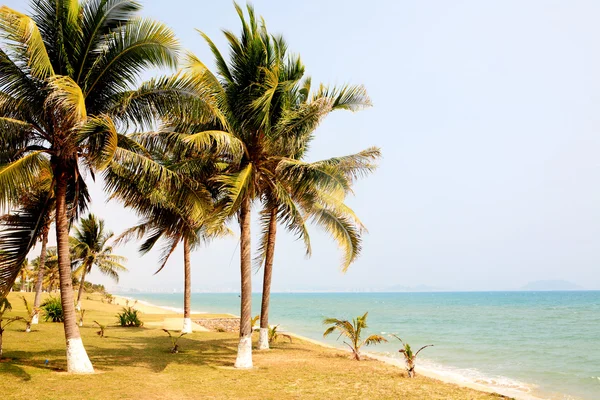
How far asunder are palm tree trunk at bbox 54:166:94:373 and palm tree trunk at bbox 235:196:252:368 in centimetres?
356

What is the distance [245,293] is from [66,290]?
4296mm

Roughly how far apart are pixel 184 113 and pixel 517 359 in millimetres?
20039

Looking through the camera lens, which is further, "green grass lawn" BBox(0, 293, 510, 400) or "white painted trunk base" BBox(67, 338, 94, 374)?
"white painted trunk base" BBox(67, 338, 94, 374)

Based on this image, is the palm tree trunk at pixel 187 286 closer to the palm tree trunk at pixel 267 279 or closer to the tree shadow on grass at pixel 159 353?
the tree shadow on grass at pixel 159 353

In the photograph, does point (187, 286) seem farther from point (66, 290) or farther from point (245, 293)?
point (66, 290)

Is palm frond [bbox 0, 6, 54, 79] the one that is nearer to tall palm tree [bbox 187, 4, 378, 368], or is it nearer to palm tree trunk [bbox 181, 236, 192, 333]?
tall palm tree [bbox 187, 4, 378, 368]

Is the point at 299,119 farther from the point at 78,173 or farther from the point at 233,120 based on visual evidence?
the point at 78,173

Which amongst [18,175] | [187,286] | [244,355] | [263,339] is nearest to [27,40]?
[18,175]

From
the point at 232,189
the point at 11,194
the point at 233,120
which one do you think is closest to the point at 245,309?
the point at 232,189

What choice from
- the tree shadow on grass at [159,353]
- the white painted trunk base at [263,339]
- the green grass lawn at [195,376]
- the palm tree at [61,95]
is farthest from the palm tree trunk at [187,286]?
the palm tree at [61,95]

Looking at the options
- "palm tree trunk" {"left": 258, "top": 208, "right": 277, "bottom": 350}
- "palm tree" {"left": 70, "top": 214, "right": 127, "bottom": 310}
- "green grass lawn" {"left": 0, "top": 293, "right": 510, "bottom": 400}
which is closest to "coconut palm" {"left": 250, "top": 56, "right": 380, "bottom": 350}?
"palm tree trunk" {"left": 258, "top": 208, "right": 277, "bottom": 350}

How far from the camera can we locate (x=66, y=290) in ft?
34.0

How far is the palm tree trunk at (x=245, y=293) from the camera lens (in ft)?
40.3

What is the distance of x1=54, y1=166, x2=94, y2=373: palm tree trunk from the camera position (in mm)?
10328
